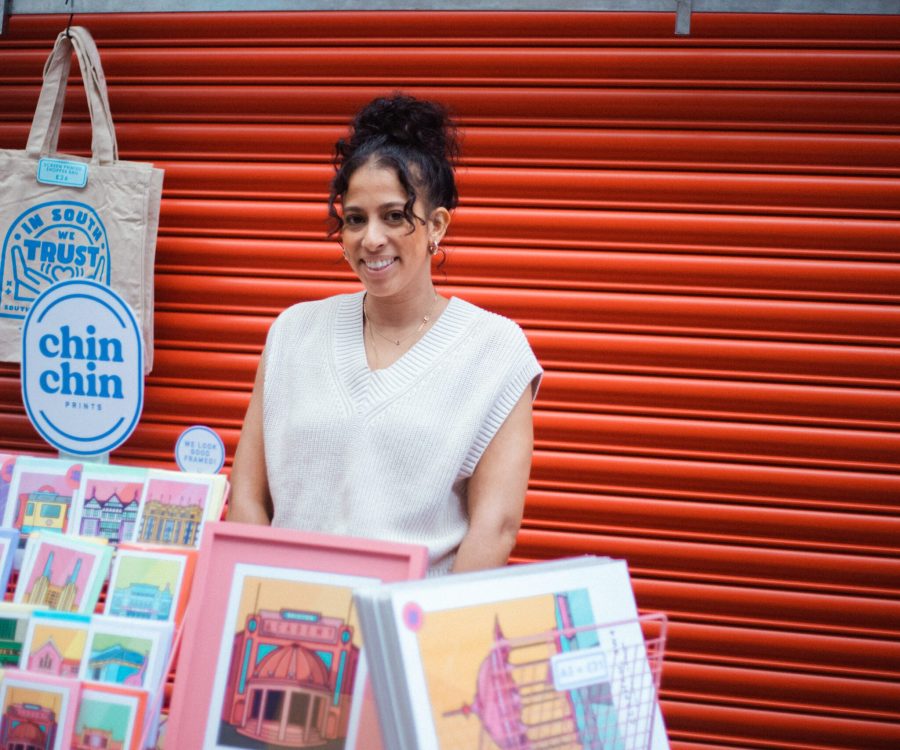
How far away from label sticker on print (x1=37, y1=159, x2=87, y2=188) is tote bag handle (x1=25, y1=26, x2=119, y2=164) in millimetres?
61

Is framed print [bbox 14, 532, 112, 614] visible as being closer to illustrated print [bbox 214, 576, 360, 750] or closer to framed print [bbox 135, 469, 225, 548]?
framed print [bbox 135, 469, 225, 548]

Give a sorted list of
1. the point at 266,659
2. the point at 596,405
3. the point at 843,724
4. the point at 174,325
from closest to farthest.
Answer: the point at 266,659, the point at 843,724, the point at 596,405, the point at 174,325

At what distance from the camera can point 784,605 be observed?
3.34 meters

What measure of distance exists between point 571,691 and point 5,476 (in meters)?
1.64

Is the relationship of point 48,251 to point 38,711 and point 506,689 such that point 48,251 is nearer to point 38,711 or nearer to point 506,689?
point 38,711

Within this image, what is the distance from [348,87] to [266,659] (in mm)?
2760

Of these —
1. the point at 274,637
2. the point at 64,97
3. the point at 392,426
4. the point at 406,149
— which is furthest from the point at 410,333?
the point at 64,97

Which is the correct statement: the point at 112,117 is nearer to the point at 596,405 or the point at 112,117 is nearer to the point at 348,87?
the point at 348,87

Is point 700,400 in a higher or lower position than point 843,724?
higher

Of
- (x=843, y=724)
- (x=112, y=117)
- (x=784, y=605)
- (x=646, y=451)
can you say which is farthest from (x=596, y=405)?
(x=112, y=117)

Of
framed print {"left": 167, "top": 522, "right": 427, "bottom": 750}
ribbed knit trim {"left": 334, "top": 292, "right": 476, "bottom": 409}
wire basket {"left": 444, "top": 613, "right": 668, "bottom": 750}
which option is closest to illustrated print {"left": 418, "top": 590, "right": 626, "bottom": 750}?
wire basket {"left": 444, "top": 613, "right": 668, "bottom": 750}

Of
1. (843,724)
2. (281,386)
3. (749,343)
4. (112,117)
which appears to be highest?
(112,117)

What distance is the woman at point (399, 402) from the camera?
69.9 inches

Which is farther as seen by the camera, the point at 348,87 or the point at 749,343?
the point at 348,87
